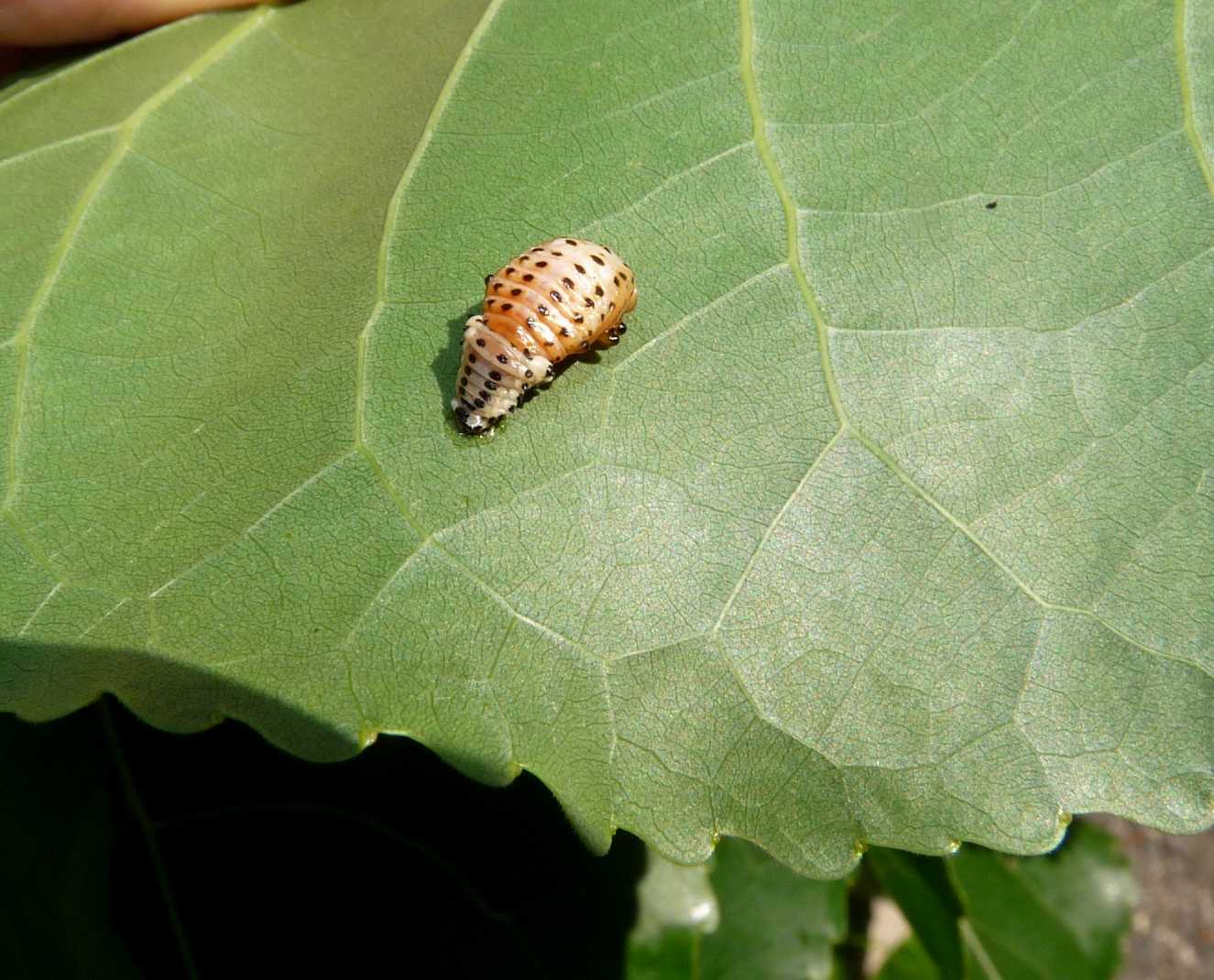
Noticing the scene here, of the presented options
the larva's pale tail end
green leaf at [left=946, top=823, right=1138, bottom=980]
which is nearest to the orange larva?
the larva's pale tail end

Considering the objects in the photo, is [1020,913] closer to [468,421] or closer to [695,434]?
[695,434]

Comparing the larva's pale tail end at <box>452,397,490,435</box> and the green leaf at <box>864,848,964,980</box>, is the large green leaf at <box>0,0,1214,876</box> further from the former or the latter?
the green leaf at <box>864,848,964,980</box>

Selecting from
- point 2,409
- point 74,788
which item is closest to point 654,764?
point 74,788

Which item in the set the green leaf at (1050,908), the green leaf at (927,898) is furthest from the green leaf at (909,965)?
the green leaf at (927,898)

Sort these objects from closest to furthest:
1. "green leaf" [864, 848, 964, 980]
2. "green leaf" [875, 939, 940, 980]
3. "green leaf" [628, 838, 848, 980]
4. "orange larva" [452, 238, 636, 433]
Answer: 1. "orange larva" [452, 238, 636, 433]
2. "green leaf" [628, 838, 848, 980]
3. "green leaf" [864, 848, 964, 980]
4. "green leaf" [875, 939, 940, 980]

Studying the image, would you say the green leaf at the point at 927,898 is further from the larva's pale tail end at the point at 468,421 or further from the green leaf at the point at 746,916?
the larva's pale tail end at the point at 468,421
